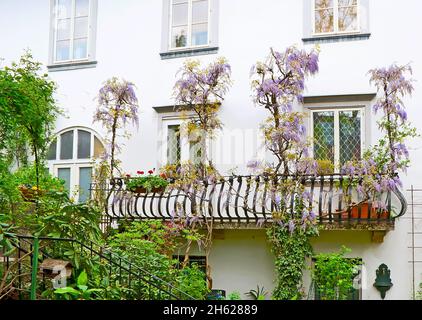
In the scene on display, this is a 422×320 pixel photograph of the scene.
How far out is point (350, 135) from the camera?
31.6 feet

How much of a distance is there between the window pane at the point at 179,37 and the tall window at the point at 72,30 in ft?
5.08

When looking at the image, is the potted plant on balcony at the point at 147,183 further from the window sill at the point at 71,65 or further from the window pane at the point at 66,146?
the window sill at the point at 71,65

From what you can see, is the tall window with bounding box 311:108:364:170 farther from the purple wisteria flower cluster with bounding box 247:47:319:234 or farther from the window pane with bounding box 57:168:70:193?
the window pane with bounding box 57:168:70:193

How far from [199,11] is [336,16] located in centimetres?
225

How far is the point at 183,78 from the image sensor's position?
33.5ft

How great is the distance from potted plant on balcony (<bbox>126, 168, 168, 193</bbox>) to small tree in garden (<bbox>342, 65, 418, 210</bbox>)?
267 centimetres

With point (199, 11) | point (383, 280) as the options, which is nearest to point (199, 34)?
point (199, 11)

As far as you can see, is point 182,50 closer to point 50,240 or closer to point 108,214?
point 108,214

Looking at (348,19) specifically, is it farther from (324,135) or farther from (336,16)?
(324,135)

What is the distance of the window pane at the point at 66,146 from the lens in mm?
11326

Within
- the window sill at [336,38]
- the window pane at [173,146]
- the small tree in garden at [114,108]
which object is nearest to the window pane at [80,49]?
the small tree in garden at [114,108]

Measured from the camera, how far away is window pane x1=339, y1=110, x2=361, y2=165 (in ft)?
31.5

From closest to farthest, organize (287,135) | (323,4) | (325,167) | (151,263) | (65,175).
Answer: (151,263) < (287,135) < (325,167) < (323,4) < (65,175)

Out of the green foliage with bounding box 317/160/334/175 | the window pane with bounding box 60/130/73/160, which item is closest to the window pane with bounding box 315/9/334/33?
the green foliage with bounding box 317/160/334/175
